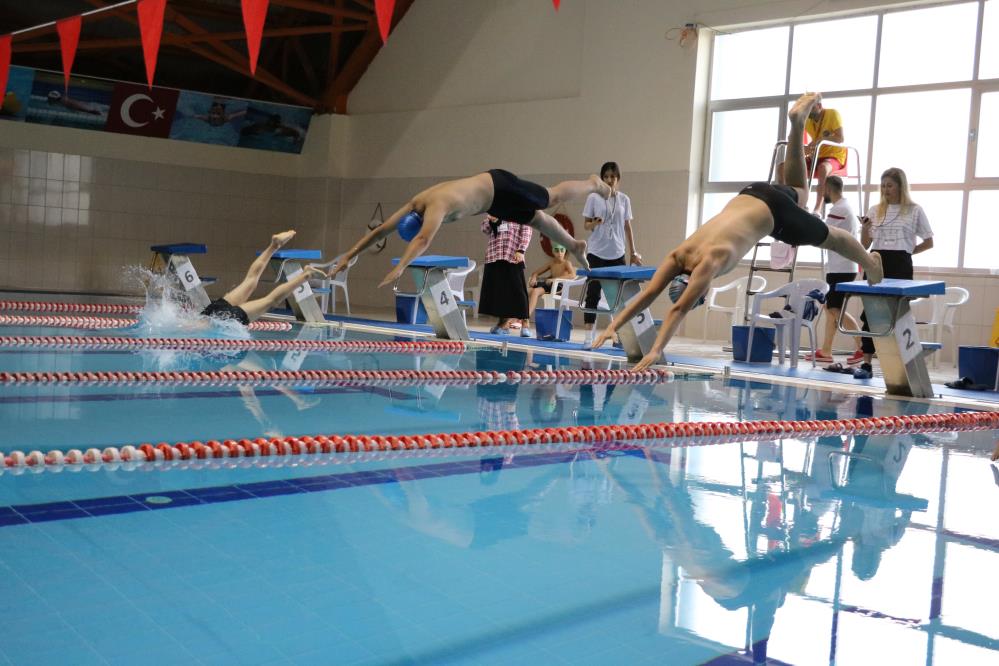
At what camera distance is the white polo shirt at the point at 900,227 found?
8328 mm

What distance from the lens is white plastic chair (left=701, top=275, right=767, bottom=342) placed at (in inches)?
473

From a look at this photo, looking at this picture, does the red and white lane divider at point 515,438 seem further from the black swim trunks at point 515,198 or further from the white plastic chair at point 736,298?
the white plastic chair at point 736,298

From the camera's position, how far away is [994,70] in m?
11.4

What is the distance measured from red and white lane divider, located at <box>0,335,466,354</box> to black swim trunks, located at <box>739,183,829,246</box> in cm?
383

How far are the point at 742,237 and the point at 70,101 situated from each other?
1301 centimetres

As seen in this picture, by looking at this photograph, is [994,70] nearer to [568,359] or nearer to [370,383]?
[568,359]

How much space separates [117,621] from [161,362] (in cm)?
535

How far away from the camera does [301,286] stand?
12.0 metres

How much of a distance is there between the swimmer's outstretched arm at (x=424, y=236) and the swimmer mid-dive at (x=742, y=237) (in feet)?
4.78

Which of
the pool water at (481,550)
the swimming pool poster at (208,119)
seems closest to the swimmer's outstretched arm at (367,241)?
the pool water at (481,550)

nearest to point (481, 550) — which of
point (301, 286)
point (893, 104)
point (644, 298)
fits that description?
point (644, 298)

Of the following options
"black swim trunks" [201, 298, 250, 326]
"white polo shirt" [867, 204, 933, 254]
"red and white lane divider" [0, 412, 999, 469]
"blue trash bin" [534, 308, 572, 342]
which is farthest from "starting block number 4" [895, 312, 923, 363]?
"black swim trunks" [201, 298, 250, 326]

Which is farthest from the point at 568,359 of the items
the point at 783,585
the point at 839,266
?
the point at 783,585

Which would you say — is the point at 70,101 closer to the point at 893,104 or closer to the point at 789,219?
the point at 893,104
